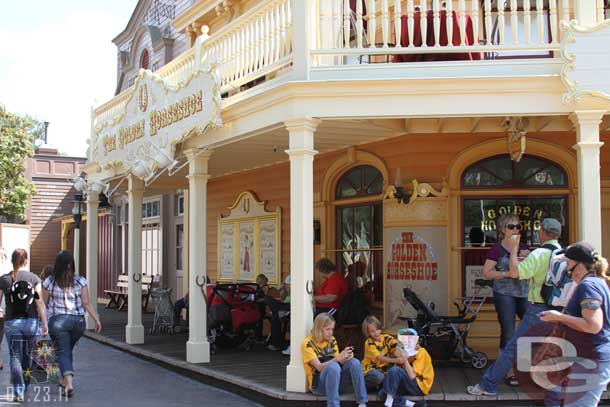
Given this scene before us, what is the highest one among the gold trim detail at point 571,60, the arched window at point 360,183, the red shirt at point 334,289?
the gold trim detail at point 571,60

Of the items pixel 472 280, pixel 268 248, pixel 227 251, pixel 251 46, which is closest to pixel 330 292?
pixel 472 280

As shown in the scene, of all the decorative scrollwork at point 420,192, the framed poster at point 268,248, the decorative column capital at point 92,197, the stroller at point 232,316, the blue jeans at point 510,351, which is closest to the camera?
the blue jeans at point 510,351

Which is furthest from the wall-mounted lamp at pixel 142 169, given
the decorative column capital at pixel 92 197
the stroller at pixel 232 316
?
the decorative column capital at pixel 92 197

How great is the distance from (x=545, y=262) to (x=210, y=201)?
9.99m

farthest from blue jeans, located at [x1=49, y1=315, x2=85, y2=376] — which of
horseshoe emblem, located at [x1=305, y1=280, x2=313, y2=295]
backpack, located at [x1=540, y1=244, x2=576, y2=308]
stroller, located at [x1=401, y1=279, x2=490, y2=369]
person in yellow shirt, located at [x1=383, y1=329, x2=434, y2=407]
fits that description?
backpack, located at [x1=540, y1=244, x2=576, y2=308]

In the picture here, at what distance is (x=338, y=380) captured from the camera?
732cm

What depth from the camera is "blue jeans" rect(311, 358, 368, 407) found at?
7262 millimetres

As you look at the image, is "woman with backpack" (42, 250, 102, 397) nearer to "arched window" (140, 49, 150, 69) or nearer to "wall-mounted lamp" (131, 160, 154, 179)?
"wall-mounted lamp" (131, 160, 154, 179)

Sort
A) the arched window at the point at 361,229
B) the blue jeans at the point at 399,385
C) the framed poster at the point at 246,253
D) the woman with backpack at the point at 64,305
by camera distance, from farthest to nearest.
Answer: the framed poster at the point at 246,253 → the arched window at the point at 361,229 → the woman with backpack at the point at 64,305 → the blue jeans at the point at 399,385

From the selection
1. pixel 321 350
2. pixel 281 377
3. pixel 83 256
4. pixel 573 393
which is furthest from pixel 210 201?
pixel 83 256

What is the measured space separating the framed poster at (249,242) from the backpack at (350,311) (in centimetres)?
358

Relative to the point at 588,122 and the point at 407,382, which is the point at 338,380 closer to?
the point at 407,382

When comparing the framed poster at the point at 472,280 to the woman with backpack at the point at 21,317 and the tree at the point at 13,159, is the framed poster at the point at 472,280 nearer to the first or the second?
the woman with backpack at the point at 21,317

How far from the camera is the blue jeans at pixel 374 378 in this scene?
7.53 metres
